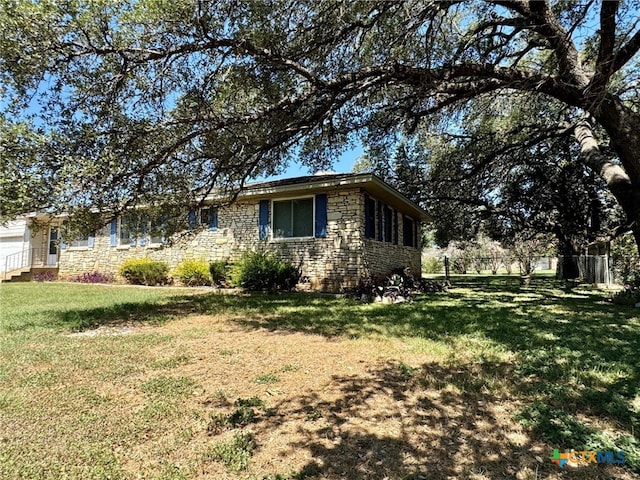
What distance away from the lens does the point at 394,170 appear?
1681cm

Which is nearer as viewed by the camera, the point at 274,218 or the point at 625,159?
the point at 625,159

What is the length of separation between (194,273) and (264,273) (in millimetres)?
3620

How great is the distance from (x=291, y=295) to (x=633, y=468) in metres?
8.59

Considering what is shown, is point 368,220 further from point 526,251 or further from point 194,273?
point 526,251

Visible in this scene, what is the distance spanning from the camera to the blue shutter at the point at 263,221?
12297mm

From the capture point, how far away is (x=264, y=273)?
1104cm

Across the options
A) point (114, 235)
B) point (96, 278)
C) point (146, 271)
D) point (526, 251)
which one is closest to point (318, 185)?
point (146, 271)

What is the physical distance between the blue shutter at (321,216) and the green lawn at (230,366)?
4049mm

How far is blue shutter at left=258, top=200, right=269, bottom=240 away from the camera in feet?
40.3

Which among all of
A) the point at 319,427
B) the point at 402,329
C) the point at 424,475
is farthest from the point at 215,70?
the point at 424,475

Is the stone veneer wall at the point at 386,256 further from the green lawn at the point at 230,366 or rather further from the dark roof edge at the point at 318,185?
the green lawn at the point at 230,366

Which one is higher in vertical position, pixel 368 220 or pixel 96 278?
pixel 368 220

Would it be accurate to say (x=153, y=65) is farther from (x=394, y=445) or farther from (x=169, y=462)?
(x=394, y=445)

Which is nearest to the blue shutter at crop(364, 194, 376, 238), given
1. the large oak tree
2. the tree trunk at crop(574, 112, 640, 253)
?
the large oak tree
